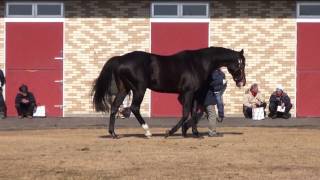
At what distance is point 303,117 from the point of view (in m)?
25.7

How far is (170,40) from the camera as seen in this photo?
25.9 meters

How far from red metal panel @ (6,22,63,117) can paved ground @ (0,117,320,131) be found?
160cm

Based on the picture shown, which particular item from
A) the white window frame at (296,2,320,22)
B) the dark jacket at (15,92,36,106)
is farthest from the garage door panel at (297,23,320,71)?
the dark jacket at (15,92,36,106)

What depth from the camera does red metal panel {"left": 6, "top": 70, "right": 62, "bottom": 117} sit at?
25.8m

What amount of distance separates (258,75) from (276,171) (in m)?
14.8

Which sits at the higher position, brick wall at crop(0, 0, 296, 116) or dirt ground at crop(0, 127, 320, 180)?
brick wall at crop(0, 0, 296, 116)

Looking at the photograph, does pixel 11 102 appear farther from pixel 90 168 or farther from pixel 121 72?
pixel 90 168

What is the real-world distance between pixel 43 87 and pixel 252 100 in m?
6.93

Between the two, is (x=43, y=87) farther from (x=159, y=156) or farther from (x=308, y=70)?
(x=159, y=156)

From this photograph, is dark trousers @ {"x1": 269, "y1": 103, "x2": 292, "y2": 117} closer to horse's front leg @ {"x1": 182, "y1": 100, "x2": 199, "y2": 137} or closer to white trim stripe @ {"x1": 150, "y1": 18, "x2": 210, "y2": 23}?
white trim stripe @ {"x1": 150, "y1": 18, "x2": 210, "y2": 23}

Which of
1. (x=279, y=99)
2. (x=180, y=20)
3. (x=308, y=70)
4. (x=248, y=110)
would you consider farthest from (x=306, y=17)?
(x=180, y=20)

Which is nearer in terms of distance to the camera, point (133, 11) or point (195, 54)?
point (195, 54)

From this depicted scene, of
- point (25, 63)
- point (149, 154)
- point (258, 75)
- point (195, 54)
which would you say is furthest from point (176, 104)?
point (149, 154)

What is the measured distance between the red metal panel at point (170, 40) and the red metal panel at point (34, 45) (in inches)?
128
